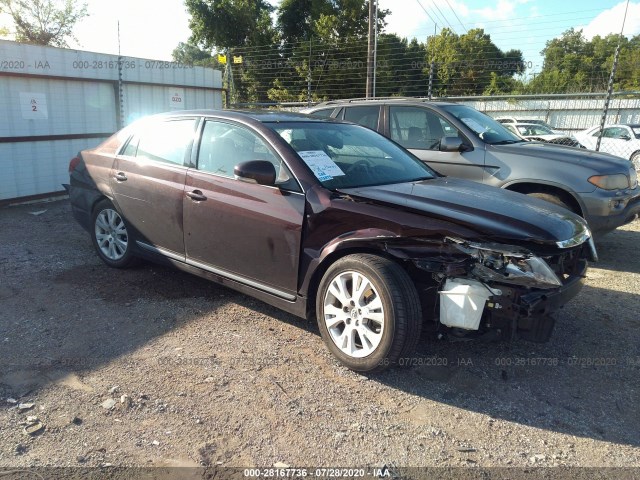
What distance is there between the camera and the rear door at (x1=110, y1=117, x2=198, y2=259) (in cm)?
443

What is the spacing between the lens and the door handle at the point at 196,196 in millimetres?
4147

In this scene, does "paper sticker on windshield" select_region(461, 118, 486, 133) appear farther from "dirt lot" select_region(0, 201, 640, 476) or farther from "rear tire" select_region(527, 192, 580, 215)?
"dirt lot" select_region(0, 201, 640, 476)

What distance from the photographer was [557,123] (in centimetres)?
2330

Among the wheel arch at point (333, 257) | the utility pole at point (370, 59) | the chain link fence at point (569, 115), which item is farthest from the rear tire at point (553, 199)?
the chain link fence at point (569, 115)

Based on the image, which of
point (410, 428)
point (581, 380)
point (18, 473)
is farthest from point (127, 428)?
point (581, 380)

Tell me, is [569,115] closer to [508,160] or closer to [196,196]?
[508,160]

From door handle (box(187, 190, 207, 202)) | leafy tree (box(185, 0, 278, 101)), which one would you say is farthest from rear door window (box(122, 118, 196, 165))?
leafy tree (box(185, 0, 278, 101))

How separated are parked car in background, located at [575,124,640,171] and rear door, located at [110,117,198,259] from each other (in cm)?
1437

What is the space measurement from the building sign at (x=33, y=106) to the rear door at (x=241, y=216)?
5.63 meters

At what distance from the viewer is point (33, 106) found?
848 centimetres

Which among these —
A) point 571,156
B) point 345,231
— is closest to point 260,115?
point 345,231

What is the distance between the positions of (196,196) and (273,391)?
182 cm

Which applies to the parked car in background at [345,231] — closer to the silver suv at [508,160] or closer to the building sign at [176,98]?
the silver suv at [508,160]

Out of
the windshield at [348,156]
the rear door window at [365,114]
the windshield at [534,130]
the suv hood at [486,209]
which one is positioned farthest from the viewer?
the windshield at [534,130]
